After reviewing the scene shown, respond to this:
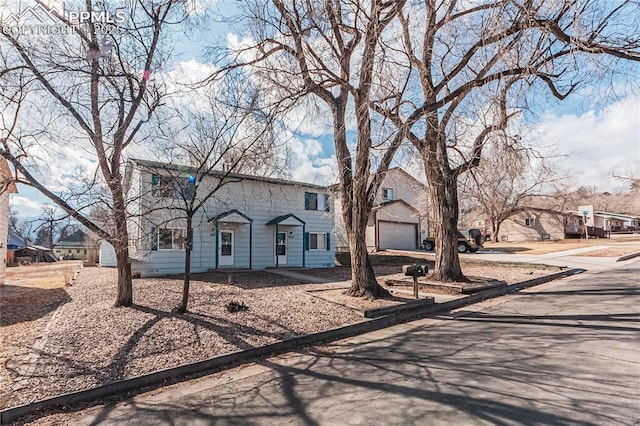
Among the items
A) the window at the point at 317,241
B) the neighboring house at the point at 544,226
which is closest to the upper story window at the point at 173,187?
the window at the point at 317,241

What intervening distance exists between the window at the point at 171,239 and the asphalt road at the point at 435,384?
11.5 m

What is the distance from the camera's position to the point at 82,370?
4.69m

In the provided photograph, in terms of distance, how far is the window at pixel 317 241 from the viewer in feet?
67.6

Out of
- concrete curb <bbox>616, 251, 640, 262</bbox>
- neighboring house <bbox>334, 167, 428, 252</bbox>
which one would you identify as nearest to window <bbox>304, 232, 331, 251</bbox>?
neighboring house <bbox>334, 167, 428, 252</bbox>

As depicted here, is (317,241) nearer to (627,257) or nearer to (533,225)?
(627,257)

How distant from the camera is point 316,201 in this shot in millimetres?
20953

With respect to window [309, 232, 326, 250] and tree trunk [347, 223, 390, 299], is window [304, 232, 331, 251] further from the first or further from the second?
tree trunk [347, 223, 390, 299]

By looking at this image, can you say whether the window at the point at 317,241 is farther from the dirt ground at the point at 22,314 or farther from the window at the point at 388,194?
the window at the point at 388,194

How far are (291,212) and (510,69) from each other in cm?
1351

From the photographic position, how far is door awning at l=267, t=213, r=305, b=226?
60.0 feet

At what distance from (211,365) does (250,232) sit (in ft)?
42.6

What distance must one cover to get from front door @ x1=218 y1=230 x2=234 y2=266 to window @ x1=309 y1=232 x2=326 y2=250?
4817 millimetres

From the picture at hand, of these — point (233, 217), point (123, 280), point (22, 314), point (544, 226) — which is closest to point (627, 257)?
point (233, 217)

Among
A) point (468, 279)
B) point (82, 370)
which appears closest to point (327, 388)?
point (82, 370)
